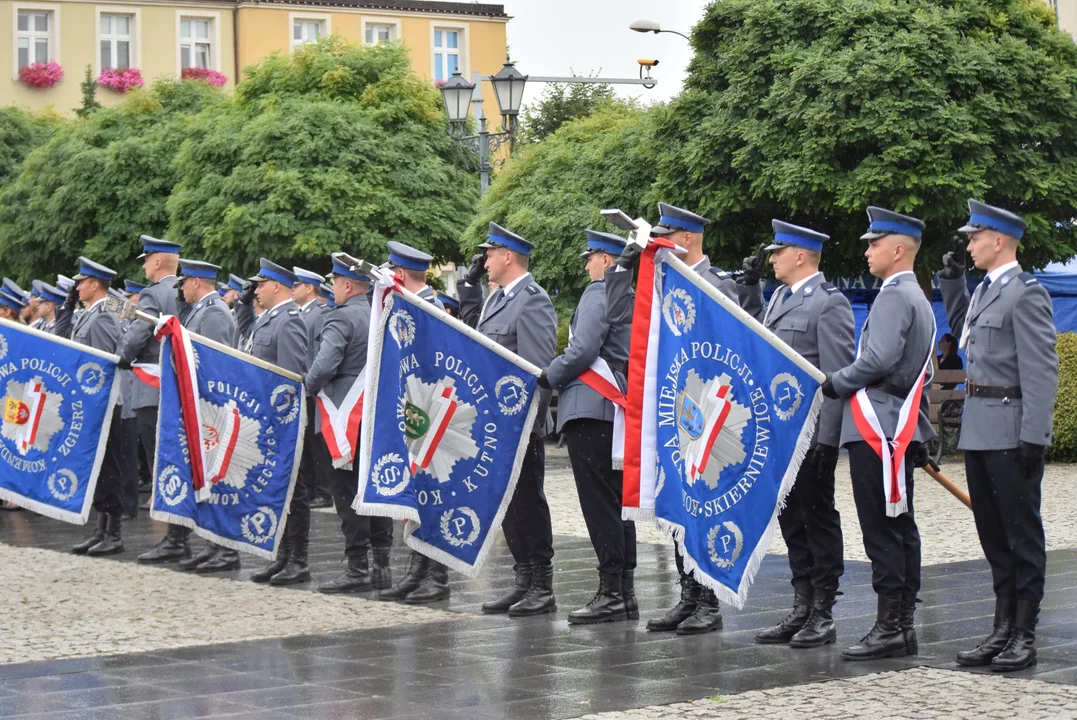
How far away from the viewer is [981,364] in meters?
7.73

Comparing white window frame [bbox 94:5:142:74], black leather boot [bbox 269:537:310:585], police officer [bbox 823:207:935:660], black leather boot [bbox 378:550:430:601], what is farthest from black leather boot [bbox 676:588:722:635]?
white window frame [bbox 94:5:142:74]

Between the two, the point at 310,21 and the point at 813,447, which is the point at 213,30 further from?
the point at 813,447

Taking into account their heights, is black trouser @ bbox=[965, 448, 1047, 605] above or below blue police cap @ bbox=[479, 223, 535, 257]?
below

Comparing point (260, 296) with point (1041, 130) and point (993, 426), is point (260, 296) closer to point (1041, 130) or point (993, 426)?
point (993, 426)

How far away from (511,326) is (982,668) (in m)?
3.44

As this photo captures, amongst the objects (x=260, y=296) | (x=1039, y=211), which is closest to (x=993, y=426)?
(x=260, y=296)

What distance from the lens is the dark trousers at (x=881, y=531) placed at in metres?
7.87

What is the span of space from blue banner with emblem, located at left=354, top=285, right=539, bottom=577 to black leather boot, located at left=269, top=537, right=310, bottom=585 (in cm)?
172

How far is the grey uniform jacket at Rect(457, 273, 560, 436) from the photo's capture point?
962 centimetres

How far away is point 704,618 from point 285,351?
4.12 m

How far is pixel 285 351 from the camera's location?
11.5 m

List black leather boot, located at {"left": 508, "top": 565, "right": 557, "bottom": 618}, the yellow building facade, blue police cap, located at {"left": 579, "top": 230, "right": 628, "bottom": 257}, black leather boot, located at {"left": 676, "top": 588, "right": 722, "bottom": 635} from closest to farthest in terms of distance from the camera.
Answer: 1. black leather boot, located at {"left": 676, "top": 588, "right": 722, "bottom": 635}
2. blue police cap, located at {"left": 579, "top": 230, "right": 628, "bottom": 257}
3. black leather boot, located at {"left": 508, "top": 565, "right": 557, "bottom": 618}
4. the yellow building facade

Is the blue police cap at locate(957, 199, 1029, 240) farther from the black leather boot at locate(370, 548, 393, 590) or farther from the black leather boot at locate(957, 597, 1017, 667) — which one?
the black leather boot at locate(370, 548, 393, 590)

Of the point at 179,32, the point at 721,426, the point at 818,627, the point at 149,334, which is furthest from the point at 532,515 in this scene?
the point at 179,32
